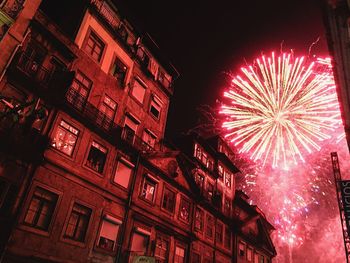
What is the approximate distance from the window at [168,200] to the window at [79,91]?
1068 cm

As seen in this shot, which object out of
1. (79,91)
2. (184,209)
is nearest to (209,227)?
(184,209)

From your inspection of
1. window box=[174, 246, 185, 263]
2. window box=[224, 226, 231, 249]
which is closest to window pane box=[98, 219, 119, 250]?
window box=[174, 246, 185, 263]

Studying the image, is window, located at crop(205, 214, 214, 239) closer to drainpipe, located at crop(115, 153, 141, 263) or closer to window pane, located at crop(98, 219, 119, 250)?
drainpipe, located at crop(115, 153, 141, 263)

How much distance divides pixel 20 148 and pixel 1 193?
2372 mm

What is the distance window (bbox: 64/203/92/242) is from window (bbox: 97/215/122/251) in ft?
4.30

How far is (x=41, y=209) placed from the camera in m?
16.0

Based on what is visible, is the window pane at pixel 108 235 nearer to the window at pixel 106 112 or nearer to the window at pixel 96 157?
the window at pixel 96 157

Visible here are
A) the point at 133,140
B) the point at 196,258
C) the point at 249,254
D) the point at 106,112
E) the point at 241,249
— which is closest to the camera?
the point at 106,112

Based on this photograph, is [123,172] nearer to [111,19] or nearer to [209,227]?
[111,19]

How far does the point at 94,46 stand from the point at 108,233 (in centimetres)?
1376

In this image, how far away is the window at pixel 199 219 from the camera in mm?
28672

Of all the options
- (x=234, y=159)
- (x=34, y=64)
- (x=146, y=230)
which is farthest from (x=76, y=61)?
(x=234, y=159)

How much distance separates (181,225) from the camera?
1030 inches

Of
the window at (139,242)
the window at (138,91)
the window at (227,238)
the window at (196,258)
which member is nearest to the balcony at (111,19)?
the window at (138,91)
